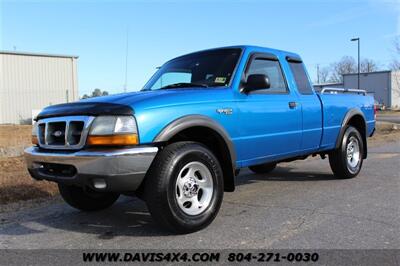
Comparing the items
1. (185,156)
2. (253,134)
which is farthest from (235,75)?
(185,156)

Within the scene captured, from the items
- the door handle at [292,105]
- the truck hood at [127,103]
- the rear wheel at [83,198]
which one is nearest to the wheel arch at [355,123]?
the door handle at [292,105]

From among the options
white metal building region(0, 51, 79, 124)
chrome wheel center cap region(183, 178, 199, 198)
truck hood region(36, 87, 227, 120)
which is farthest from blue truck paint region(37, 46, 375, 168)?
white metal building region(0, 51, 79, 124)

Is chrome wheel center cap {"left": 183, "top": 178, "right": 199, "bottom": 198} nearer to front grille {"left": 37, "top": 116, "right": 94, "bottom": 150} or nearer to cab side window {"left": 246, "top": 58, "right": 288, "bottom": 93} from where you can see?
front grille {"left": 37, "top": 116, "right": 94, "bottom": 150}

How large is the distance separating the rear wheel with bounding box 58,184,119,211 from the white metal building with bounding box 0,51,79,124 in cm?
2483

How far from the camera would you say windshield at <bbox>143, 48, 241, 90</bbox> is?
603 cm

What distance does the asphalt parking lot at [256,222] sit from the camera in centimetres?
470

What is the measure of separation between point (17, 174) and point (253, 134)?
5.25m

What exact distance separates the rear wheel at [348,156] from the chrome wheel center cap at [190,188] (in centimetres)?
377

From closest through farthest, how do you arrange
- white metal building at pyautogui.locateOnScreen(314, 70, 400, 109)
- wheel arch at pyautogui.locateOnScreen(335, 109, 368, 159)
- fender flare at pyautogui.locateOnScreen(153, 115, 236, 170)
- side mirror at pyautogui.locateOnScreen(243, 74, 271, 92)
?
fender flare at pyautogui.locateOnScreen(153, 115, 236, 170) < side mirror at pyautogui.locateOnScreen(243, 74, 271, 92) < wheel arch at pyautogui.locateOnScreen(335, 109, 368, 159) < white metal building at pyautogui.locateOnScreen(314, 70, 400, 109)

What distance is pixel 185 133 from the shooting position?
5.36 meters

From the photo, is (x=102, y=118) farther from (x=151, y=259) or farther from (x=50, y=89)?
(x=50, y=89)

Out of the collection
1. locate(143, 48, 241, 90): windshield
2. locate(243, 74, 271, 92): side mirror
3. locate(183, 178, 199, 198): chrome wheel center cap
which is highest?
locate(143, 48, 241, 90): windshield

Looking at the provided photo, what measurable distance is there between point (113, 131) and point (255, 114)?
6.80 feet

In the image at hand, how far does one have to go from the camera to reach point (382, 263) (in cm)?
406
